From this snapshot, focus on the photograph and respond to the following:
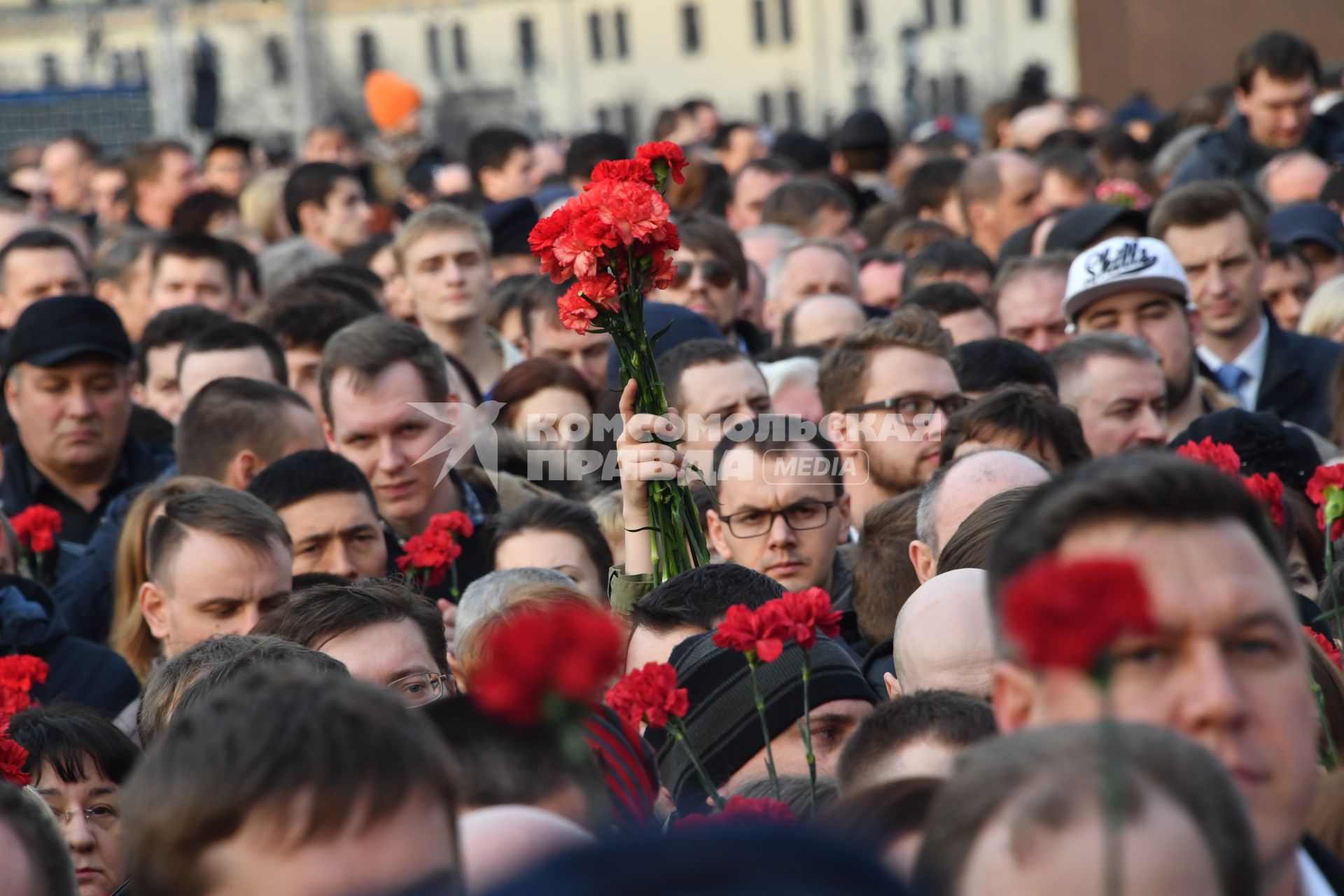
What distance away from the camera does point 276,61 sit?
8500 centimetres

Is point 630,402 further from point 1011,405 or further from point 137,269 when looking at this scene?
point 137,269

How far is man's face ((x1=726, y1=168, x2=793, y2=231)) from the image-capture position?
1276cm

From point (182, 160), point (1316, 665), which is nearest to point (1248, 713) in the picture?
point (1316, 665)

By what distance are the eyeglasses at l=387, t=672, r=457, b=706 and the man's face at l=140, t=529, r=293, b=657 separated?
2.88ft

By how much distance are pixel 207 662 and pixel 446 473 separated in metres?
2.90

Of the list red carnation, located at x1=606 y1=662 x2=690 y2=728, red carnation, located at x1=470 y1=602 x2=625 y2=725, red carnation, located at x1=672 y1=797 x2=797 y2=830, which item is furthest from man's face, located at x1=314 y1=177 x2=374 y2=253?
red carnation, located at x1=470 y1=602 x2=625 y2=725

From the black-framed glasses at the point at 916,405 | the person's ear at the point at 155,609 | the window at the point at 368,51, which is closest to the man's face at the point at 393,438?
the person's ear at the point at 155,609

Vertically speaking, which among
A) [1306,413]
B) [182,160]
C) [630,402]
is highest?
[182,160]

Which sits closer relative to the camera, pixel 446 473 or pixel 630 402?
pixel 630 402

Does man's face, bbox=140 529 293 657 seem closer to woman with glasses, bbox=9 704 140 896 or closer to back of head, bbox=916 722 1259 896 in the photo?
woman with glasses, bbox=9 704 140 896

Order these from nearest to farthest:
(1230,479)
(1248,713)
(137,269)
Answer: (1248,713) < (1230,479) < (137,269)

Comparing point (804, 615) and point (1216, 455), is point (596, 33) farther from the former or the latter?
point (804, 615)

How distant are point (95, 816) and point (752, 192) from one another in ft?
29.6

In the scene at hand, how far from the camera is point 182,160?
14125 mm
